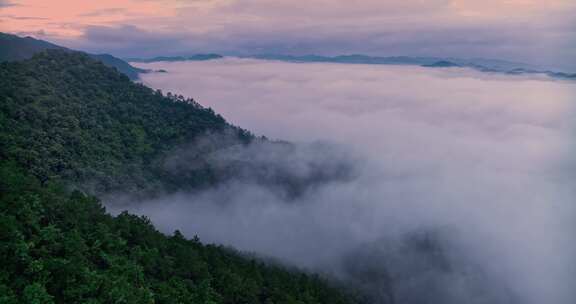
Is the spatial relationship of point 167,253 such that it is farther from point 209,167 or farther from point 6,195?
point 209,167

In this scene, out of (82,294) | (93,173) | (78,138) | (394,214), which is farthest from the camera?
(394,214)

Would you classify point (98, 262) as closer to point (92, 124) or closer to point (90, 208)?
point (90, 208)

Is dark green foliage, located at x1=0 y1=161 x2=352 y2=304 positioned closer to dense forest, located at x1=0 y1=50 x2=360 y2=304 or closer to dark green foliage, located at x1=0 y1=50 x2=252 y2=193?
dense forest, located at x1=0 y1=50 x2=360 y2=304

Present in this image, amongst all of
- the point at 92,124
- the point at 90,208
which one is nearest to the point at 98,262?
the point at 90,208

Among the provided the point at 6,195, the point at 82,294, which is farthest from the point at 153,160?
the point at 82,294

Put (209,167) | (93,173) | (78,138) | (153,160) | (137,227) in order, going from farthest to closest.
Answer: (209,167) → (153,160) → (78,138) → (93,173) → (137,227)

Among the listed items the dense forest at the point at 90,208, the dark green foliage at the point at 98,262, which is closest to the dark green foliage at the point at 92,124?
the dense forest at the point at 90,208
